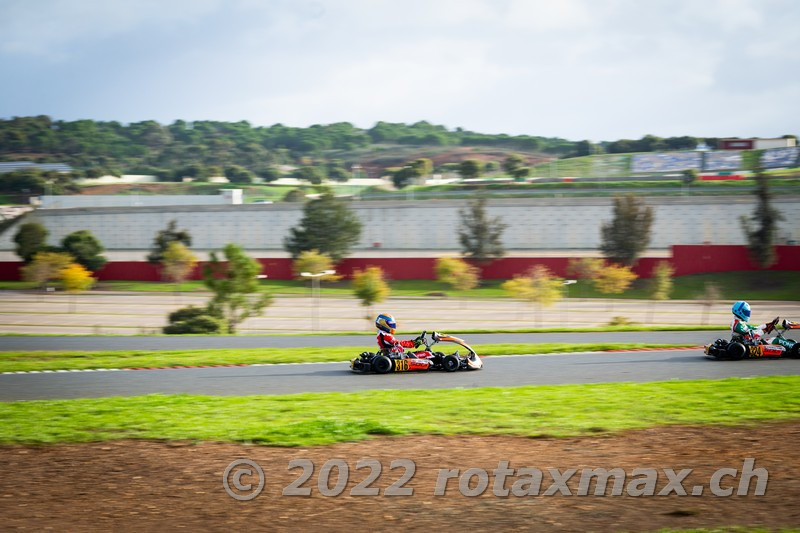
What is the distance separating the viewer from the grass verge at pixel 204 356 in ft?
70.2

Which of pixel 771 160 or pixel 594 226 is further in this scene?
pixel 771 160

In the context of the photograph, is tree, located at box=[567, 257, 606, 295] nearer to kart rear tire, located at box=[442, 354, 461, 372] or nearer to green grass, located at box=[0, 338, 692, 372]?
green grass, located at box=[0, 338, 692, 372]

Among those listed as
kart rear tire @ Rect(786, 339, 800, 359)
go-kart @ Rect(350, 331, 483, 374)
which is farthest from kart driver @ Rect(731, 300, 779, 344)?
go-kart @ Rect(350, 331, 483, 374)

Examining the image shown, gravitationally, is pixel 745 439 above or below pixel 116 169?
below

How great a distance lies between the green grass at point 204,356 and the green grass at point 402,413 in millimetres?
5858

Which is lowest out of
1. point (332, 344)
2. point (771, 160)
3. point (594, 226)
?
point (332, 344)

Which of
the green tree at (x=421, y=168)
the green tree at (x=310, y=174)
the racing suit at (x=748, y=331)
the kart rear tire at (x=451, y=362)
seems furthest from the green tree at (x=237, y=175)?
the racing suit at (x=748, y=331)

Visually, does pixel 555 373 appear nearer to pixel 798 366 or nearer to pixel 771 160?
pixel 798 366

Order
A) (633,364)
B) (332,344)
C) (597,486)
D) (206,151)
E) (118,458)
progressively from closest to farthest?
(597,486)
(118,458)
(633,364)
(332,344)
(206,151)

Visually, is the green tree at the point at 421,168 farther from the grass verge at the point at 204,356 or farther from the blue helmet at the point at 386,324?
the blue helmet at the point at 386,324

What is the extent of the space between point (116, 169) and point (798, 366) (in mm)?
127560

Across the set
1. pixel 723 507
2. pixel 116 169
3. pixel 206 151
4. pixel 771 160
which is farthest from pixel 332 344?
pixel 206 151

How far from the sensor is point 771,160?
9138 cm

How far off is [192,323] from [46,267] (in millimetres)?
25818
